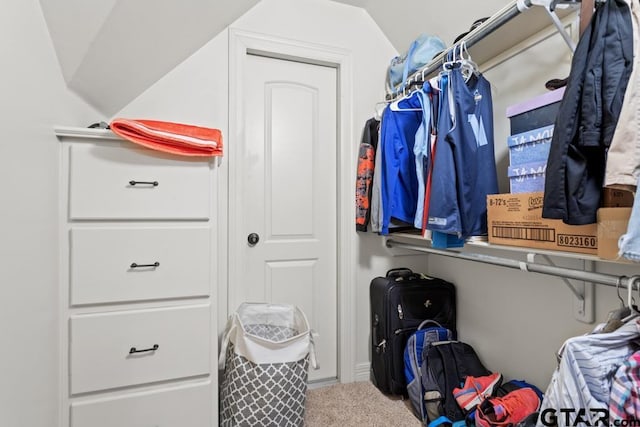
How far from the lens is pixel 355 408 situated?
5.99 ft

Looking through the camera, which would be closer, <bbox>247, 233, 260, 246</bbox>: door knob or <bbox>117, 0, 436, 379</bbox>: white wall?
<bbox>117, 0, 436, 379</bbox>: white wall

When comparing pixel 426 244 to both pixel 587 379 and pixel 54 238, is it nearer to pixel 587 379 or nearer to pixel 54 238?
pixel 587 379

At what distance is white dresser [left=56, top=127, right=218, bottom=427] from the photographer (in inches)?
50.8

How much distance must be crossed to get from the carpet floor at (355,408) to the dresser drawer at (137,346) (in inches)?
27.8

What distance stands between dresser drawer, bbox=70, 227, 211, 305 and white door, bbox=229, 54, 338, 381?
1.49 feet

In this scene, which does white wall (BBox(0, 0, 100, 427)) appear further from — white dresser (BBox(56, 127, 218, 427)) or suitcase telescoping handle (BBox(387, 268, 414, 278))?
suitcase telescoping handle (BBox(387, 268, 414, 278))

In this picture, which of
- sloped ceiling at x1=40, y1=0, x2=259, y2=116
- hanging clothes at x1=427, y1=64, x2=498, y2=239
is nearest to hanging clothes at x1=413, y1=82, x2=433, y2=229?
hanging clothes at x1=427, y1=64, x2=498, y2=239

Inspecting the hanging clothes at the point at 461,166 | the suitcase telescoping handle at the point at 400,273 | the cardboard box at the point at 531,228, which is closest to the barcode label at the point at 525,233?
the cardboard box at the point at 531,228

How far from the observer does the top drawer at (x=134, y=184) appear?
4.29ft

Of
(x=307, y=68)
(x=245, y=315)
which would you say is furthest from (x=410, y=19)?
(x=245, y=315)

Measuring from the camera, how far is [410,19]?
6.59 ft

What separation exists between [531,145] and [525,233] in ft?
1.06

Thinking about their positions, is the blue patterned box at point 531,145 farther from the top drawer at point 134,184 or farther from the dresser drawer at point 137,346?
the dresser drawer at point 137,346

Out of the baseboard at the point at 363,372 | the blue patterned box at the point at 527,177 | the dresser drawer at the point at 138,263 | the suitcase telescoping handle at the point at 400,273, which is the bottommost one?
the baseboard at the point at 363,372
